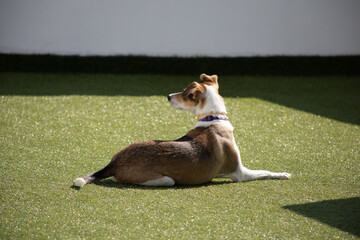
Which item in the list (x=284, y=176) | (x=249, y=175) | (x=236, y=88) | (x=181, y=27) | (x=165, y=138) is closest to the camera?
(x=249, y=175)

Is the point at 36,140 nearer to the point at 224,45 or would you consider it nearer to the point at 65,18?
the point at 65,18

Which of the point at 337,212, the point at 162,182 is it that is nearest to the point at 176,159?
the point at 162,182

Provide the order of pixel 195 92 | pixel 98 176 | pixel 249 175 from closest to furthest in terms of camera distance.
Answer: pixel 98 176
pixel 195 92
pixel 249 175

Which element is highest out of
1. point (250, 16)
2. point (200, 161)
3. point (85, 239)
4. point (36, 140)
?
point (250, 16)

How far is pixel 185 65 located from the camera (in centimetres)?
982

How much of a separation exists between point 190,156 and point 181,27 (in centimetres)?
669

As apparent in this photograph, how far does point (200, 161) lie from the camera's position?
→ 4129mm

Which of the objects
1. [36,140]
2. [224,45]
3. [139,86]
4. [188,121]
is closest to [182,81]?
[139,86]

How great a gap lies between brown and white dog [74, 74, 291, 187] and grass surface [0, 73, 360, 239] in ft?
0.35

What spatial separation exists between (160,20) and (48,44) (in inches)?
101

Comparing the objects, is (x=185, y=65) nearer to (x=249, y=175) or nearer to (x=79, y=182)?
(x=249, y=175)

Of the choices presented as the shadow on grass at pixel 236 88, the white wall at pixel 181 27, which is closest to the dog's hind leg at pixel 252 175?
the shadow on grass at pixel 236 88

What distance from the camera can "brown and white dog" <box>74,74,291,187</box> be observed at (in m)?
4.06

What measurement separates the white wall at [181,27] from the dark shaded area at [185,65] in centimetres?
34
